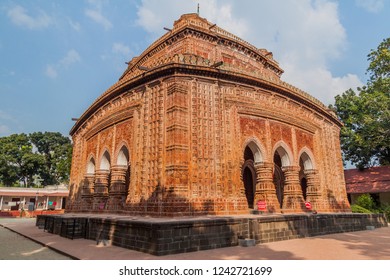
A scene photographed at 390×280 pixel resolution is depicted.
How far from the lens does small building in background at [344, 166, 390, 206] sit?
67.5 ft

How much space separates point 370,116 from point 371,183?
17.7 feet

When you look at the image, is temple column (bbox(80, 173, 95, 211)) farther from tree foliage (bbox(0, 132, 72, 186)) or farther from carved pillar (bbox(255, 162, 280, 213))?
tree foliage (bbox(0, 132, 72, 186))

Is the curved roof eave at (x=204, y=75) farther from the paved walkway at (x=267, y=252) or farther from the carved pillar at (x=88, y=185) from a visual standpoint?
the paved walkway at (x=267, y=252)

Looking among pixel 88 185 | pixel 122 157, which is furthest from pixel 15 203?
pixel 122 157

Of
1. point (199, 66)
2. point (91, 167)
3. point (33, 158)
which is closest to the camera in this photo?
point (199, 66)

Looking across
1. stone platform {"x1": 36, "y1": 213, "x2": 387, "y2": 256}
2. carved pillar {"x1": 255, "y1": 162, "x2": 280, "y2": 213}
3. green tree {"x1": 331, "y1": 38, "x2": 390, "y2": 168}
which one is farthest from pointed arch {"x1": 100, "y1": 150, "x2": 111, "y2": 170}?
green tree {"x1": 331, "y1": 38, "x2": 390, "y2": 168}

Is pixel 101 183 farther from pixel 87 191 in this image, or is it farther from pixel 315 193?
pixel 315 193

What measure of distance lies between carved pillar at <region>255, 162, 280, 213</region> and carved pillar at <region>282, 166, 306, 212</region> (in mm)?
1386

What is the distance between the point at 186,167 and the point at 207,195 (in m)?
1.30

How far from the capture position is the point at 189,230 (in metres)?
6.69

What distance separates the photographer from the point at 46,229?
37.7ft

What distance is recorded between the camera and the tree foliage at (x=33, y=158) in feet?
130

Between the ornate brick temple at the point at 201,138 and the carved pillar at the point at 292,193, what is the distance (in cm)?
5

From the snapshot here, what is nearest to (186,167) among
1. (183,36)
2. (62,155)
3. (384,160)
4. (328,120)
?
(183,36)
